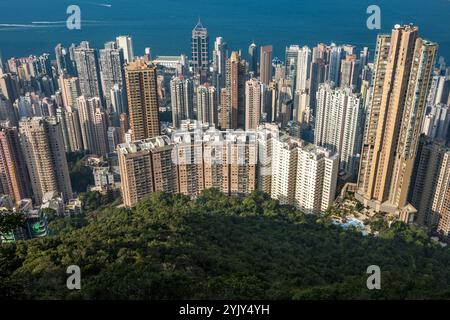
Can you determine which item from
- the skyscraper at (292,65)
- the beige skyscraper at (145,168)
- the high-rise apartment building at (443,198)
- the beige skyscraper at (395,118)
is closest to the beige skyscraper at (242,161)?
the beige skyscraper at (145,168)

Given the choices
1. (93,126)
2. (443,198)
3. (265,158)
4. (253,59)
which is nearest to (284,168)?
(265,158)

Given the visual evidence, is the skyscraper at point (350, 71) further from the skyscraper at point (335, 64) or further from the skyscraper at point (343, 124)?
the skyscraper at point (343, 124)

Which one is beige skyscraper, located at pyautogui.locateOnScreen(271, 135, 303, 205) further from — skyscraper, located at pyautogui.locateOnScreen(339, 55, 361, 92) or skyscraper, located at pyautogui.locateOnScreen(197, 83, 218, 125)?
skyscraper, located at pyautogui.locateOnScreen(339, 55, 361, 92)

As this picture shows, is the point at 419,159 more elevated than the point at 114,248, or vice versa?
the point at 114,248

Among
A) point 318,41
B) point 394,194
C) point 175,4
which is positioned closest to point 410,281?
point 394,194

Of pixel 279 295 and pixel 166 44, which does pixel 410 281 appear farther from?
pixel 166 44

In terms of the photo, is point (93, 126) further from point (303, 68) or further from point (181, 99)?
point (303, 68)
